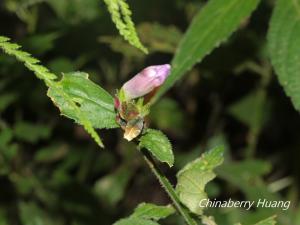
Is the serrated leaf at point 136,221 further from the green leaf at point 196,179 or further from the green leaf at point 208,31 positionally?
the green leaf at point 208,31

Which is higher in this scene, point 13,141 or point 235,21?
point 13,141

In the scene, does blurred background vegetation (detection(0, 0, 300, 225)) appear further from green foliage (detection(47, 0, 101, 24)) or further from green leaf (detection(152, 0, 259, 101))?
green leaf (detection(152, 0, 259, 101))

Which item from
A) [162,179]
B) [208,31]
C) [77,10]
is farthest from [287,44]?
[77,10]

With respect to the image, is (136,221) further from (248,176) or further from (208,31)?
(248,176)

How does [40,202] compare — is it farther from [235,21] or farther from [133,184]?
[235,21]

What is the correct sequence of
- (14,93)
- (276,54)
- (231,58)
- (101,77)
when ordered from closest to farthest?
1. (276,54)
2. (14,93)
3. (231,58)
4. (101,77)

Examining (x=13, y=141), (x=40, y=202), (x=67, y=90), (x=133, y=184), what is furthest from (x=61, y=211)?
(x=67, y=90)
